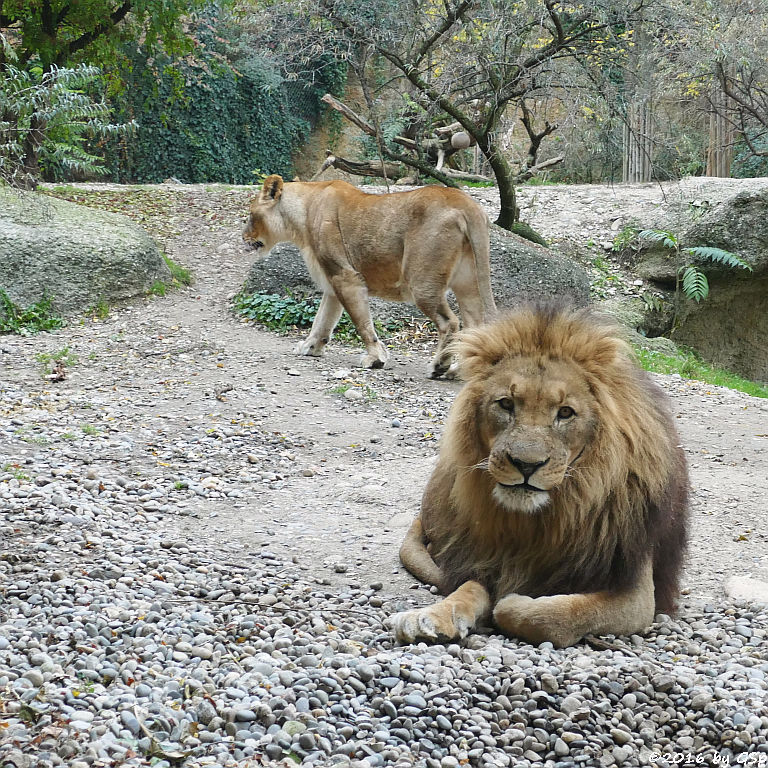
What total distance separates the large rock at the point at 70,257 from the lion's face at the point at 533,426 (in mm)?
9512

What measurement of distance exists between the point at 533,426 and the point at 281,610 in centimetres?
145

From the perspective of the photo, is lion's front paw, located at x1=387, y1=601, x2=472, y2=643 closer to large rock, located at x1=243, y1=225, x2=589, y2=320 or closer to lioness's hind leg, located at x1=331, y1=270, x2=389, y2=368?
lioness's hind leg, located at x1=331, y1=270, x2=389, y2=368

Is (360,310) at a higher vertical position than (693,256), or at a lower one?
lower

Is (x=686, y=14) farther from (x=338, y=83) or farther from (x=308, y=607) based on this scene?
(x=338, y=83)

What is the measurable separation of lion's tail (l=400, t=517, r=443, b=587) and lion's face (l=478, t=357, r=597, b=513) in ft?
2.85

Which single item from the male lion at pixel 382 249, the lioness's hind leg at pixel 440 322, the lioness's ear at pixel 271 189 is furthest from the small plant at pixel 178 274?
the lioness's hind leg at pixel 440 322

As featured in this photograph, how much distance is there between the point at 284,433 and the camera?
7879mm

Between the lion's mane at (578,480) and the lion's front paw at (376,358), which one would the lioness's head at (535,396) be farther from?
the lion's front paw at (376,358)

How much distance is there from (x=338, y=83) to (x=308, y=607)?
25.9 metres

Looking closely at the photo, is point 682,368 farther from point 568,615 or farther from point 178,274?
point 568,615

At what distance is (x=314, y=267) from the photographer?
10797mm

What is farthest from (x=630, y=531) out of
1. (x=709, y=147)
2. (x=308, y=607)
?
(x=709, y=147)

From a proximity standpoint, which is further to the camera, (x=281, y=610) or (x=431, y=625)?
(x=281, y=610)

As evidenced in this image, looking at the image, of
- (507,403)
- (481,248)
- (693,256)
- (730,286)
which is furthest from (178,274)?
(507,403)
